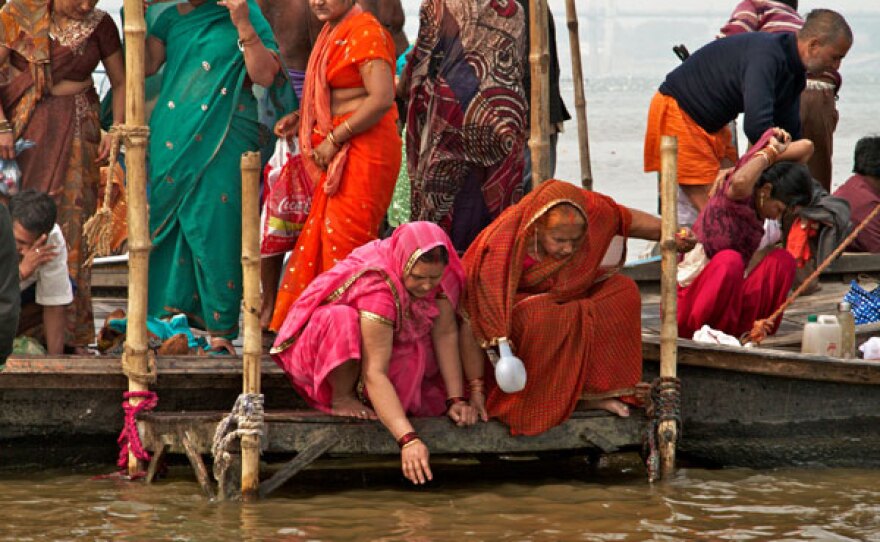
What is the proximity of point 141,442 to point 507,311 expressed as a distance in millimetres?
1503

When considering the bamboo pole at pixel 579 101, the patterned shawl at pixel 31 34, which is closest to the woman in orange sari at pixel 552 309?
the patterned shawl at pixel 31 34

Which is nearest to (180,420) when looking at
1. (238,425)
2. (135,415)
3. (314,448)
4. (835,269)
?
(135,415)

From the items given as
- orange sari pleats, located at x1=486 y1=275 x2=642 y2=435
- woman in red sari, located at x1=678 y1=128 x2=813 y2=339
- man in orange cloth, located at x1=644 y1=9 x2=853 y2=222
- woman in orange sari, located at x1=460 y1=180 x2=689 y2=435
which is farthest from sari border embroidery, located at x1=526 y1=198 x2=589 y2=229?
man in orange cloth, located at x1=644 y1=9 x2=853 y2=222

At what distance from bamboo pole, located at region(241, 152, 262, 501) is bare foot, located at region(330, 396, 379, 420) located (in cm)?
30

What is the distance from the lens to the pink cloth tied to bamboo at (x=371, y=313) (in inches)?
236

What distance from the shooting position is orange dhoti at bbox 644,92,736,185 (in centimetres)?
825

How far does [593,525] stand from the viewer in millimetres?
5941

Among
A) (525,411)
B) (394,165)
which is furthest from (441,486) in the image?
(394,165)

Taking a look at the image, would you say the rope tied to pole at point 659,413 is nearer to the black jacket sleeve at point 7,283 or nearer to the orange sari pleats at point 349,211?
the orange sari pleats at point 349,211

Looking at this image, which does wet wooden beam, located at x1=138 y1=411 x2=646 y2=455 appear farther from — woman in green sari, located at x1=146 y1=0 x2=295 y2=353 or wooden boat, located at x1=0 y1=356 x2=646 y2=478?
woman in green sari, located at x1=146 y1=0 x2=295 y2=353

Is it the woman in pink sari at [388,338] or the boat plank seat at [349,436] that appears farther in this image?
the boat plank seat at [349,436]

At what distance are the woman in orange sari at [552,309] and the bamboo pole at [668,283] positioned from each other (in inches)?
3.4

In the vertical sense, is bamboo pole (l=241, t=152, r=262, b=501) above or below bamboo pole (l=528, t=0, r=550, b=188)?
below

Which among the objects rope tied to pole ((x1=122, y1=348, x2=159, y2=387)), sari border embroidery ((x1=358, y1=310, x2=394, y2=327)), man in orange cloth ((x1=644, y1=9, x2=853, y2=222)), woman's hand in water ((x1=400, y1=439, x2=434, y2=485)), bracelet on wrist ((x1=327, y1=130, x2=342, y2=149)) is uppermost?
man in orange cloth ((x1=644, y1=9, x2=853, y2=222))
